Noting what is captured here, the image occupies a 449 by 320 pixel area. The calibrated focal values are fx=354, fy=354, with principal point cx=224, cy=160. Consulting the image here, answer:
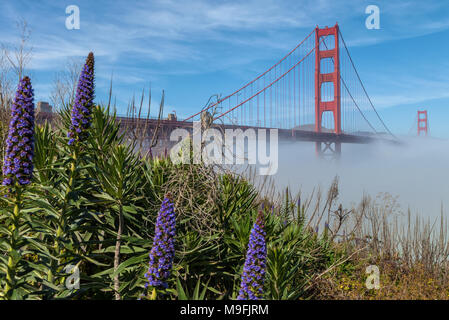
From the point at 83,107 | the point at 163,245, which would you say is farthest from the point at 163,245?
the point at 83,107

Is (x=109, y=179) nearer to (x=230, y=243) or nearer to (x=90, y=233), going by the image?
(x=90, y=233)

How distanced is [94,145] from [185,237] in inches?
41.2

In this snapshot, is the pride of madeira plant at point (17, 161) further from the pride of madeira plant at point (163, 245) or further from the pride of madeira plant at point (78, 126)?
the pride of madeira plant at point (163, 245)

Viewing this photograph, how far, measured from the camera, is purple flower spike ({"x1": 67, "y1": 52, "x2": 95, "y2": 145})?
2400mm

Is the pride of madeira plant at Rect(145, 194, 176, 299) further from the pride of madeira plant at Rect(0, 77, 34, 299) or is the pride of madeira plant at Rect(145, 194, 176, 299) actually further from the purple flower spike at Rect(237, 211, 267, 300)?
the pride of madeira plant at Rect(0, 77, 34, 299)

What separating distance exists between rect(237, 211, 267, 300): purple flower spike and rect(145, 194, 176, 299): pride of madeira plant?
0.41m

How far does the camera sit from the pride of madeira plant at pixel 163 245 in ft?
6.01

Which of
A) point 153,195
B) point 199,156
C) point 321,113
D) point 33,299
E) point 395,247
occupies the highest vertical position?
point 321,113

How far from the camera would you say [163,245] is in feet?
6.00

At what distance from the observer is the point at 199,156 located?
10.7 feet

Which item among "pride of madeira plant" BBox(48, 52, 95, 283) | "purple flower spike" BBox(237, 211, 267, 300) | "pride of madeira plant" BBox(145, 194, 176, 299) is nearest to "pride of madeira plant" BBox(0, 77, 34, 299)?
"pride of madeira plant" BBox(48, 52, 95, 283)

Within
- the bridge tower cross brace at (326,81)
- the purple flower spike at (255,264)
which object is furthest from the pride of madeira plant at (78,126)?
the bridge tower cross brace at (326,81)

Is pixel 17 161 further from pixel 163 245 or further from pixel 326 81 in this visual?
pixel 326 81

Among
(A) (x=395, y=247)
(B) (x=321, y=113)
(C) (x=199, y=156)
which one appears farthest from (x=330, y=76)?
(C) (x=199, y=156)
